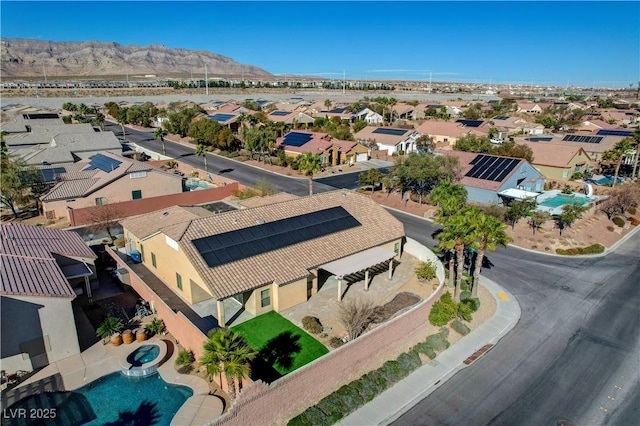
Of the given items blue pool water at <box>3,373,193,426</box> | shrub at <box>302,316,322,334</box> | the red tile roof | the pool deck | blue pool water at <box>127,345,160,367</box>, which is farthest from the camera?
shrub at <box>302,316,322,334</box>

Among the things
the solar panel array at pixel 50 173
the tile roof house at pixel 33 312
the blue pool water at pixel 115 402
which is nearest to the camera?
the blue pool water at pixel 115 402

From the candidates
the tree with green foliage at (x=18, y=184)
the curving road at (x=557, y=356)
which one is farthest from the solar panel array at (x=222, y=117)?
the curving road at (x=557, y=356)

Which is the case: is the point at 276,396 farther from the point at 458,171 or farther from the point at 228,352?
the point at 458,171

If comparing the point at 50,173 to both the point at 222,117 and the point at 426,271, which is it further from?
A: the point at 222,117

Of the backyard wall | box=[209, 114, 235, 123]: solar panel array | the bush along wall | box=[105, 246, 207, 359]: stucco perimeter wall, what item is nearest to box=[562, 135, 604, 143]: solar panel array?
the backyard wall

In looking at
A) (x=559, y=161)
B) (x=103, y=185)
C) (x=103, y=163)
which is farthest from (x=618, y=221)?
(x=103, y=163)

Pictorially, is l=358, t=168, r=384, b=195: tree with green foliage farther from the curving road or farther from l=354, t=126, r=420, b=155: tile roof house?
l=354, t=126, r=420, b=155: tile roof house

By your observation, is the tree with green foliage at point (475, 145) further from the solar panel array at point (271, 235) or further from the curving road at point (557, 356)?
the solar panel array at point (271, 235)
